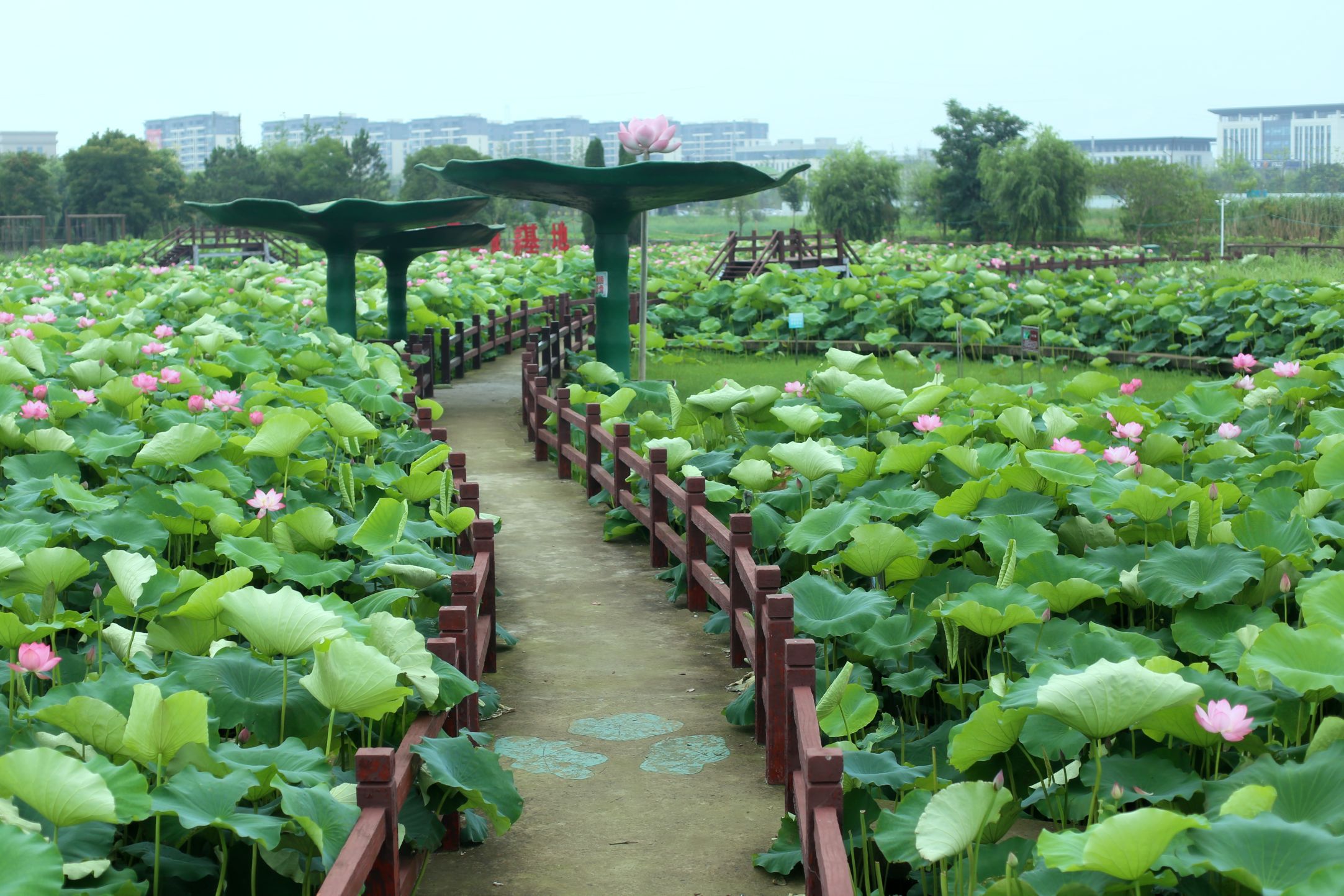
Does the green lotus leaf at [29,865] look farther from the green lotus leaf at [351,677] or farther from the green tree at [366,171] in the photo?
the green tree at [366,171]

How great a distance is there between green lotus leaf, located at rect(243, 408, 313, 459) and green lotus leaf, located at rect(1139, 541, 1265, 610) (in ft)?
8.22

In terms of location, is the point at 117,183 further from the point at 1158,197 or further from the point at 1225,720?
the point at 1225,720

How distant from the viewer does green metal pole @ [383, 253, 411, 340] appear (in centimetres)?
1150

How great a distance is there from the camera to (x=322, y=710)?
2.57 metres

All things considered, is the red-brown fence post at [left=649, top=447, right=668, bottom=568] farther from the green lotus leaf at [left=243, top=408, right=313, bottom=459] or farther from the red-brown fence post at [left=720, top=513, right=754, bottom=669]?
the green lotus leaf at [left=243, top=408, right=313, bottom=459]

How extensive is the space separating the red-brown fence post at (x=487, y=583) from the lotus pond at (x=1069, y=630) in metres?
0.80

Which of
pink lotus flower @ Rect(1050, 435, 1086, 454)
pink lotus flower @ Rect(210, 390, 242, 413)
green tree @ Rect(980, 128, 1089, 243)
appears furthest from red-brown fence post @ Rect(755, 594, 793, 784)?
green tree @ Rect(980, 128, 1089, 243)

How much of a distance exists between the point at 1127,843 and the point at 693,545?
10.0 ft

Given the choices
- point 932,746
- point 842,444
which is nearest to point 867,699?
point 932,746

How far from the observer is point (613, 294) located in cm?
986

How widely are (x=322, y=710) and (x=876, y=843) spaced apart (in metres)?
1.12

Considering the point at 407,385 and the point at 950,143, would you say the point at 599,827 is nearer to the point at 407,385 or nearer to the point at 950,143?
the point at 407,385

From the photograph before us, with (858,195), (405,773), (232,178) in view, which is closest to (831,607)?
(405,773)

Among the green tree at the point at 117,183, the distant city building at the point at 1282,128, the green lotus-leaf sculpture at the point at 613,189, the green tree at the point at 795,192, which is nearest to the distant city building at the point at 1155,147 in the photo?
the distant city building at the point at 1282,128
